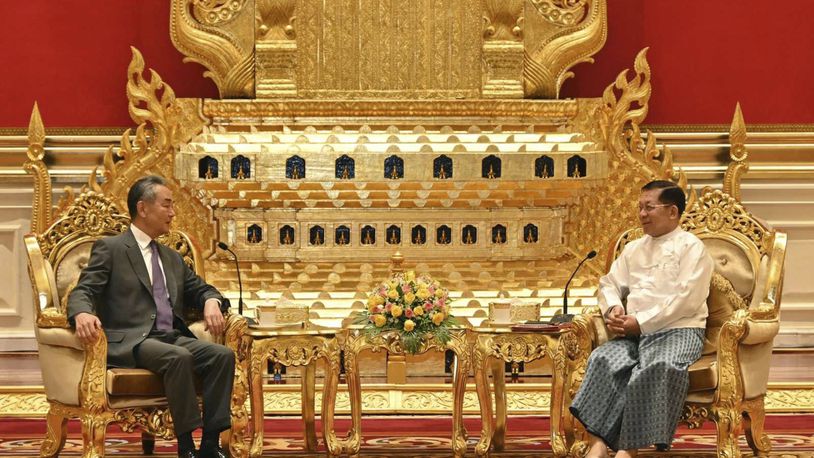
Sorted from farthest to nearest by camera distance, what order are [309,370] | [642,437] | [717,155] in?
[717,155]
[309,370]
[642,437]

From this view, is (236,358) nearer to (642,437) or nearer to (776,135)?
(642,437)

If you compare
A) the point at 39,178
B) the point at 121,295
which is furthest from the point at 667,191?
the point at 39,178

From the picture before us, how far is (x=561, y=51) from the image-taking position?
269 inches

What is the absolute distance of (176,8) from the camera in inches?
265

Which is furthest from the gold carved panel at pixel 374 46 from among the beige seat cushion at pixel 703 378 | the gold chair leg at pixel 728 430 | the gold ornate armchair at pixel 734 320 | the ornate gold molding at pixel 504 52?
the gold chair leg at pixel 728 430

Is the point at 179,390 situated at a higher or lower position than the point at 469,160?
lower

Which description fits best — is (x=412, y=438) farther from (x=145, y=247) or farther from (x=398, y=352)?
(x=145, y=247)

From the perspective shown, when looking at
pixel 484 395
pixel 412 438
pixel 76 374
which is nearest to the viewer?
pixel 76 374

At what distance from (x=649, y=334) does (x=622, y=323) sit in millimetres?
122

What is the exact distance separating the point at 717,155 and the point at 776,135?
1.19 ft

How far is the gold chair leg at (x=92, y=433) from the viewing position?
4.89 metres

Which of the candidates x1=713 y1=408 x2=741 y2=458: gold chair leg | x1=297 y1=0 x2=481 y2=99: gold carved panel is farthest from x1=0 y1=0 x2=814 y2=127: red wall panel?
x1=713 y1=408 x2=741 y2=458: gold chair leg

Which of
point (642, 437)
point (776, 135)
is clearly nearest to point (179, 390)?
point (642, 437)

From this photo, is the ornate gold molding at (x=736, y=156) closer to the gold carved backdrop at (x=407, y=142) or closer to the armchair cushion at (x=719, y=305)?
the gold carved backdrop at (x=407, y=142)
